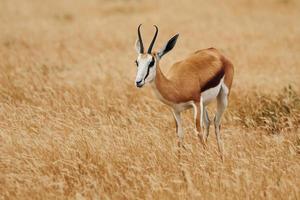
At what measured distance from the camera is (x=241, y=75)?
10.7 meters

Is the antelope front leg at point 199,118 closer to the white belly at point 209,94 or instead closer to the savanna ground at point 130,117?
the white belly at point 209,94

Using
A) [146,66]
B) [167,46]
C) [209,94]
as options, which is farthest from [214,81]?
[146,66]

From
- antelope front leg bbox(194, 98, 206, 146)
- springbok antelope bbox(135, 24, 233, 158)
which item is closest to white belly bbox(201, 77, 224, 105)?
springbok antelope bbox(135, 24, 233, 158)

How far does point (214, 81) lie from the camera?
6.59 meters

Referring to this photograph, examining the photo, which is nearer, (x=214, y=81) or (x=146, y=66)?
(x=146, y=66)

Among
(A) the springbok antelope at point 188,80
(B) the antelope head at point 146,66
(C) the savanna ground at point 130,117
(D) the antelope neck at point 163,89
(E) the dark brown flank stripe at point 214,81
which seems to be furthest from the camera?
(E) the dark brown flank stripe at point 214,81

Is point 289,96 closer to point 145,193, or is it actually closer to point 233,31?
point 145,193

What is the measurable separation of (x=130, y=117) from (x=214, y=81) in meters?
1.29

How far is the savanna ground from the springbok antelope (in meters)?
0.41

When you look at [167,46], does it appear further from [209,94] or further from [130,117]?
[130,117]

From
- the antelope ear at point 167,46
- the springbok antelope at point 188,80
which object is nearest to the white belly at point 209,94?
the springbok antelope at point 188,80

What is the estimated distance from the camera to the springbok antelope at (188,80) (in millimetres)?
5828

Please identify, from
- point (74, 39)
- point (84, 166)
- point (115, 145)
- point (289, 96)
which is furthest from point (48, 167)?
point (74, 39)

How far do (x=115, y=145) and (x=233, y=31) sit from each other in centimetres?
1131
